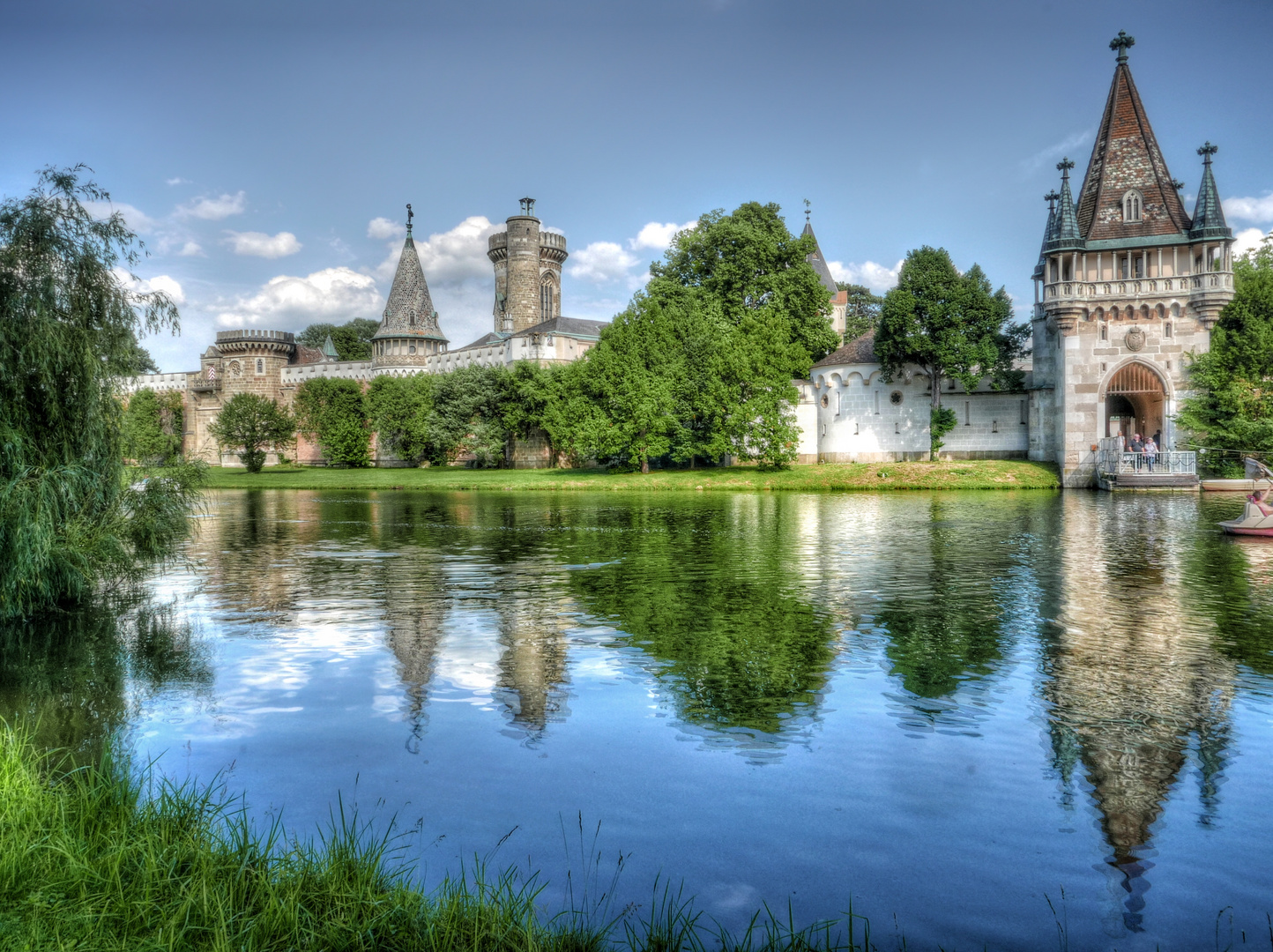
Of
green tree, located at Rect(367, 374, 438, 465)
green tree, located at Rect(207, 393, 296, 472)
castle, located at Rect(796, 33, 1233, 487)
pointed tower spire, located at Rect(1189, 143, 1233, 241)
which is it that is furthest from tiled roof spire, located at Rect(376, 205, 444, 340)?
pointed tower spire, located at Rect(1189, 143, 1233, 241)

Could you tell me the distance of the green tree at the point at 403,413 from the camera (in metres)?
64.1

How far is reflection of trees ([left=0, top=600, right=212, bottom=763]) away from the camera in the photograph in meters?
7.19

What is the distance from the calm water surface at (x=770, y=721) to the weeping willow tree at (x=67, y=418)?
927 millimetres

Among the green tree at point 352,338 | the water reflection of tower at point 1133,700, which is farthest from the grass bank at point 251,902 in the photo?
the green tree at point 352,338

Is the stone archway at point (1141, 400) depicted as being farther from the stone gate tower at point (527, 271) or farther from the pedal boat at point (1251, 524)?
the stone gate tower at point (527, 271)

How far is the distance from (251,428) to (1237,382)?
5891 centimetres

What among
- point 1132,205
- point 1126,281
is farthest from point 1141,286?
point 1132,205

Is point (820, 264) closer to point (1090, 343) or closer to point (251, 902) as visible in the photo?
point (1090, 343)

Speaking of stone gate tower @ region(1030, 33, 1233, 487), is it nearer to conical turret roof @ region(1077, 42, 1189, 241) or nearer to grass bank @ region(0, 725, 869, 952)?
conical turret roof @ region(1077, 42, 1189, 241)

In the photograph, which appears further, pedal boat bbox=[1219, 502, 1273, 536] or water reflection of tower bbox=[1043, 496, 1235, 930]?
pedal boat bbox=[1219, 502, 1273, 536]

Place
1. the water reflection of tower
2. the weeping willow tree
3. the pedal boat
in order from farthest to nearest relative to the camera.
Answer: the pedal boat, the weeping willow tree, the water reflection of tower

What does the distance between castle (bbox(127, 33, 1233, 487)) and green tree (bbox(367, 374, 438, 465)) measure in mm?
7214

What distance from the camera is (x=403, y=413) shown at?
6700 centimetres

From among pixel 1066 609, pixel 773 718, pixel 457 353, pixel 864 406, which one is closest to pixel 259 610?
pixel 773 718
